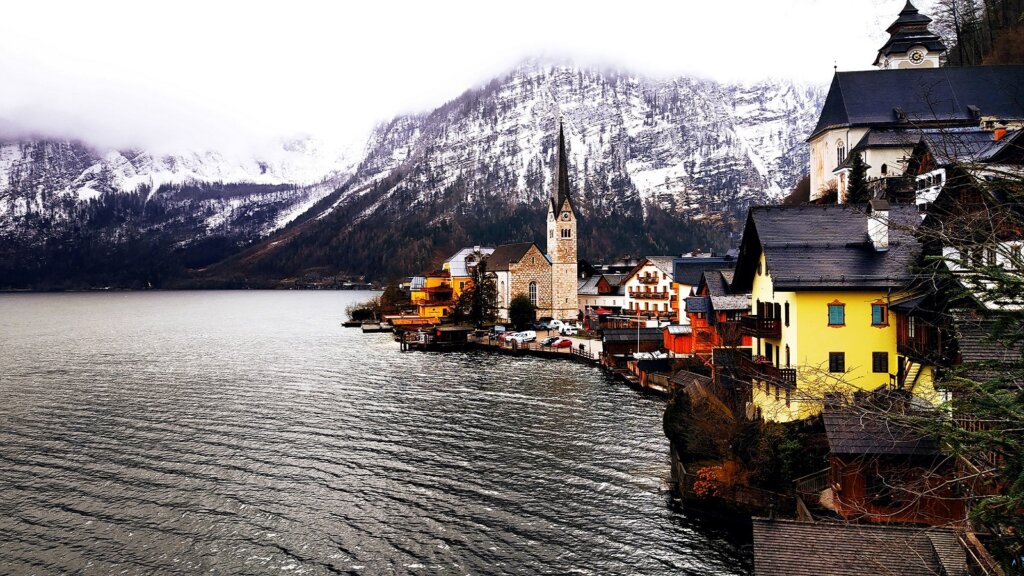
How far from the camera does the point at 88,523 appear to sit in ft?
84.2

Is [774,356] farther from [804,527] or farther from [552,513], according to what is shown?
[804,527]

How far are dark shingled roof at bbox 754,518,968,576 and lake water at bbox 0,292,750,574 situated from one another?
555cm

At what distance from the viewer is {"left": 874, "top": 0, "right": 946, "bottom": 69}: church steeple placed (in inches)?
3105

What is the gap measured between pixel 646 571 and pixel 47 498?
22721 millimetres

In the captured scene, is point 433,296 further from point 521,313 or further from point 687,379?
point 687,379

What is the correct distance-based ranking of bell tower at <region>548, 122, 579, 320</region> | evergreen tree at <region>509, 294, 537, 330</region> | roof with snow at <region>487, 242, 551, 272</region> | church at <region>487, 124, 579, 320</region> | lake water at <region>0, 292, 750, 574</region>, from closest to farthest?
1. lake water at <region>0, 292, 750, 574</region>
2. evergreen tree at <region>509, 294, 537, 330</region>
3. church at <region>487, 124, 579, 320</region>
4. bell tower at <region>548, 122, 579, 320</region>
5. roof with snow at <region>487, 242, 551, 272</region>

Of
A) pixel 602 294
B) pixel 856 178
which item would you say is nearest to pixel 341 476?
pixel 856 178

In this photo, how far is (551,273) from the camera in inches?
3969

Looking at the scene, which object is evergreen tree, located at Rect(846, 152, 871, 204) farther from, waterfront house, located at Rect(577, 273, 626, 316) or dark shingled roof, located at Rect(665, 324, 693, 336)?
waterfront house, located at Rect(577, 273, 626, 316)

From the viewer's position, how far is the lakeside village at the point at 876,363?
9492 millimetres

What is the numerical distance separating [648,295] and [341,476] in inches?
2139

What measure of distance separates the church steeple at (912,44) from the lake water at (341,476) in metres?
51.4

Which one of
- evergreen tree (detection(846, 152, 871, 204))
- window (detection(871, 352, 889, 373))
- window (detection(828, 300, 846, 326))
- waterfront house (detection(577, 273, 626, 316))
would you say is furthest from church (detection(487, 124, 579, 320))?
window (detection(871, 352, 889, 373))

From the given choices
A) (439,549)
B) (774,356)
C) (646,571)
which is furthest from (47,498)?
(774,356)
